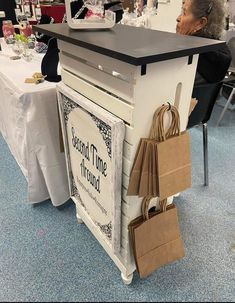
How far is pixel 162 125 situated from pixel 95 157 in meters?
0.32

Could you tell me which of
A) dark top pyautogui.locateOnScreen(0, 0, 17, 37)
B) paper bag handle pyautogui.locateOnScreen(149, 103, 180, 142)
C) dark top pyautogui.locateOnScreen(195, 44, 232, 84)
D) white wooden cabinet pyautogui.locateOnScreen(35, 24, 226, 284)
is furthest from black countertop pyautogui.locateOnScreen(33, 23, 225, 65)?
dark top pyautogui.locateOnScreen(0, 0, 17, 37)

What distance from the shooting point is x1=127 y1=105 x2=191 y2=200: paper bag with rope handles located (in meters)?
0.82

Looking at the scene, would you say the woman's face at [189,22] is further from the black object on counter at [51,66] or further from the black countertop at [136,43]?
the black object on counter at [51,66]

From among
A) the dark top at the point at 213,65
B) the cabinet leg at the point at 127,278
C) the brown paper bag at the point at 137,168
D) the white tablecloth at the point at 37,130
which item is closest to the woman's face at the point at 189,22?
the dark top at the point at 213,65

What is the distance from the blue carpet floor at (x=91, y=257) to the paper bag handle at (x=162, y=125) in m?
0.76

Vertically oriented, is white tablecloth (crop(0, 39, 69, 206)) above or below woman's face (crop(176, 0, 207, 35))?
below

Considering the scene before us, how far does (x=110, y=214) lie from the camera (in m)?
1.05

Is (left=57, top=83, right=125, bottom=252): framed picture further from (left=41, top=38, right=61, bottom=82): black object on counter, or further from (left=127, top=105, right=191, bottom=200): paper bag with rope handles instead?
(left=41, top=38, right=61, bottom=82): black object on counter

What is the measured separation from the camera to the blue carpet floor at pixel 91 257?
116 centimetres

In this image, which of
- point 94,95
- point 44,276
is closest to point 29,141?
point 94,95

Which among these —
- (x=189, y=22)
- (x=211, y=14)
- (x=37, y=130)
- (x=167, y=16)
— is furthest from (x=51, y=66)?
(x=167, y=16)

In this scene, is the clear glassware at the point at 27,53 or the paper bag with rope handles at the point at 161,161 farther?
the clear glassware at the point at 27,53

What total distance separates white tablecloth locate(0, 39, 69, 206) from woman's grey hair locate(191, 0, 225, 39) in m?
0.91

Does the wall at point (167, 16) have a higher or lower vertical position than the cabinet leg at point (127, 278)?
higher
